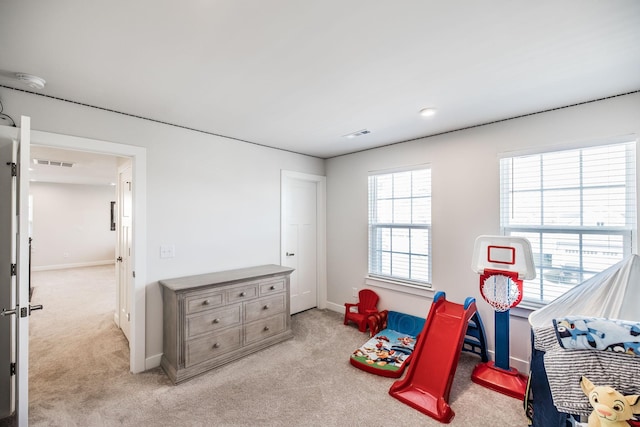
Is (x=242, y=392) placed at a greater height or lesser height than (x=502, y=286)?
lesser

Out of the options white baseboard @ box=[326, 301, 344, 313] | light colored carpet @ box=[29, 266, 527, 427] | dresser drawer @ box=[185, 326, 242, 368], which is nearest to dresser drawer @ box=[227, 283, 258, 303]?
dresser drawer @ box=[185, 326, 242, 368]

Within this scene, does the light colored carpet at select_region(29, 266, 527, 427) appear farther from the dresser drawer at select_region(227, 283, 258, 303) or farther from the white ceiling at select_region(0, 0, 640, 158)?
the white ceiling at select_region(0, 0, 640, 158)

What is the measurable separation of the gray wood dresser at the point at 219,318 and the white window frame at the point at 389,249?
1.32m

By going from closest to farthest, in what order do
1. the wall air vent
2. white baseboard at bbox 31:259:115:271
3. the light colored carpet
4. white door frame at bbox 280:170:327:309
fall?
the light colored carpet → white door frame at bbox 280:170:327:309 → the wall air vent → white baseboard at bbox 31:259:115:271

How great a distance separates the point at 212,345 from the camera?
2732 mm

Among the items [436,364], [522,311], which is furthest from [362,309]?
[522,311]

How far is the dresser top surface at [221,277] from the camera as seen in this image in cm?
265

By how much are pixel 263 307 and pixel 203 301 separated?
71 cm

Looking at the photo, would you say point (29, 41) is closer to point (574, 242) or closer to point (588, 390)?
point (588, 390)

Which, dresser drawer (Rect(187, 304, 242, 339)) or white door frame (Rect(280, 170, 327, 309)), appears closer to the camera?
dresser drawer (Rect(187, 304, 242, 339))

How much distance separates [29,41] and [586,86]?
11.9 feet

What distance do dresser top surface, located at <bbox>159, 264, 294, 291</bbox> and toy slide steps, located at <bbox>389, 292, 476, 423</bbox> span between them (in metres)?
1.70

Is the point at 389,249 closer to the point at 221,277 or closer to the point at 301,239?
the point at 301,239

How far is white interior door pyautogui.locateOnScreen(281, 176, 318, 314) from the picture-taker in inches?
163
